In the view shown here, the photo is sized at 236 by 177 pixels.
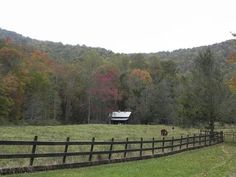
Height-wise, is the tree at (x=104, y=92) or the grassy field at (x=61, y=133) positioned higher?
the tree at (x=104, y=92)

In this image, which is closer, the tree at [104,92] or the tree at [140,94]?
the tree at [140,94]

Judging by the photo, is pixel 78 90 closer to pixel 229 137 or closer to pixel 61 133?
pixel 229 137

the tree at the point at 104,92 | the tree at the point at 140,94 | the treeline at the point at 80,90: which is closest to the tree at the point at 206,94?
the treeline at the point at 80,90

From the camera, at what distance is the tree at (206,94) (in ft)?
208

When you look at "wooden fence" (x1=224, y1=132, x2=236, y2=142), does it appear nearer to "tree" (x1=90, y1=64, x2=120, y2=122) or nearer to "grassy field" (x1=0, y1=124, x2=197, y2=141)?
"grassy field" (x1=0, y1=124, x2=197, y2=141)

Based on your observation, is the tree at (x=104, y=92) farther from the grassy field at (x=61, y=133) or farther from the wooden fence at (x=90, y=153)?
the wooden fence at (x=90, y=153)

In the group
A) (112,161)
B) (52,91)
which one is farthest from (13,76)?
(112,161)

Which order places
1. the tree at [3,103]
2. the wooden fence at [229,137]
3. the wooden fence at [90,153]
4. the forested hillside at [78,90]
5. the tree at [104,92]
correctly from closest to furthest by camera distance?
the wooden fence at [90,153] → the wooden fence at [229,137] → the tree at [3,103] → the forested hillside at [78,90] → the tree at [104,92]

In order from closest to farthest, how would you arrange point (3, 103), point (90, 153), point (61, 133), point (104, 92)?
1. point (90, 153)
2. point (61, 133)
3. point (3, 103)
4. point (104, 92)

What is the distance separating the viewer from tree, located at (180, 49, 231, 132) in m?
63.5

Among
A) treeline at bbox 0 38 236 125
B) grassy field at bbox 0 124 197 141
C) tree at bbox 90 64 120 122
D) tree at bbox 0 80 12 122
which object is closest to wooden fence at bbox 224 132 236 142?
treeline at bbox 0 38 236 125

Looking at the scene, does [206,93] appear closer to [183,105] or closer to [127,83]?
[183,105]

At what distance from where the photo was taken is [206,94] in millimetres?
64750

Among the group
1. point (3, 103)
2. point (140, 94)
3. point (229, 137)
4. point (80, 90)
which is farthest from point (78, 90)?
point (229, 137)
